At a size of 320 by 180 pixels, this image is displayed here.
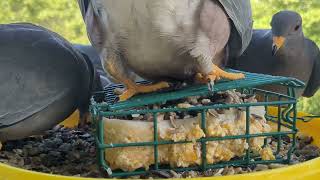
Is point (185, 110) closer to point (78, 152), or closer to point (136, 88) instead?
point (136, 88)

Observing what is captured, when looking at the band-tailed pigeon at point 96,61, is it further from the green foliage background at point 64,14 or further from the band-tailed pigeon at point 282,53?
the green foliage background at point 64,14

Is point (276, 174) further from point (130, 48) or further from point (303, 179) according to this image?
point (130, 48)

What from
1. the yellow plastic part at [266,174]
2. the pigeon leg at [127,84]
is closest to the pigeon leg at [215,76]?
the pigeon leg at [127,84]

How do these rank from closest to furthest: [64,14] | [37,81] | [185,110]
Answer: [185,110], [37,81], [64,14]

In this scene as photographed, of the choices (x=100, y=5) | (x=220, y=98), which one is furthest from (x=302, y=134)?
(x=100, y=5)

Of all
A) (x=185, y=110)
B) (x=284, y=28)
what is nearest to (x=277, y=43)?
(x=284, y=28)

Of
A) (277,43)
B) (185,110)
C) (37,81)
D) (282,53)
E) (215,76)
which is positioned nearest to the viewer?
(185,110)

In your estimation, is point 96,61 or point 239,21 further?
point 96,61
